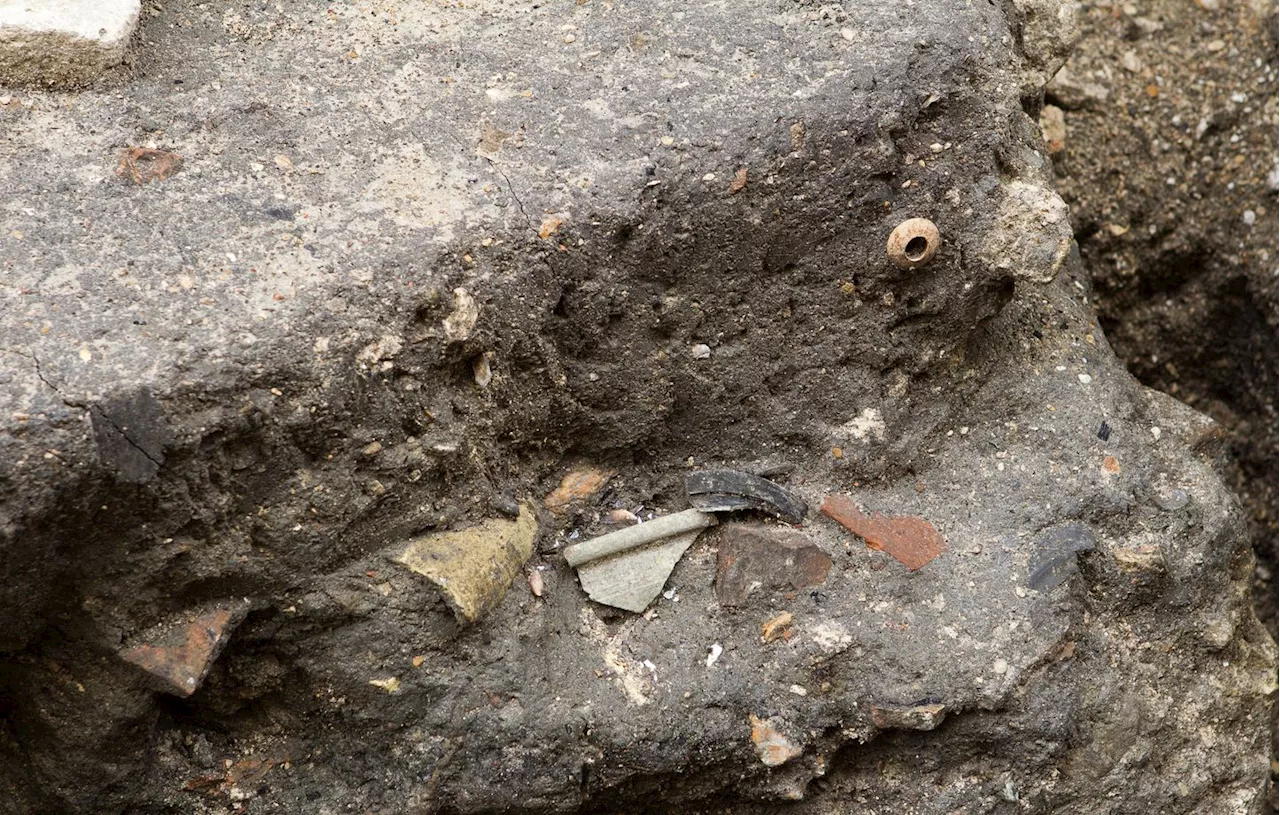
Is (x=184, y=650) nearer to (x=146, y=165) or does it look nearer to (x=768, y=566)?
(x=146, y=165)

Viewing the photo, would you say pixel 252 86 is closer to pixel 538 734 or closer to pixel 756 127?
pixel 756 127

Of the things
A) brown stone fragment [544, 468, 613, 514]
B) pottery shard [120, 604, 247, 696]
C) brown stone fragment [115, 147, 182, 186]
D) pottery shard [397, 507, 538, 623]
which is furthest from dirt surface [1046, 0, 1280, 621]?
pottery shard [120, 604, 247, 696]

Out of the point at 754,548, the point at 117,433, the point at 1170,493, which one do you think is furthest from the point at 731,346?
the point at 117,433

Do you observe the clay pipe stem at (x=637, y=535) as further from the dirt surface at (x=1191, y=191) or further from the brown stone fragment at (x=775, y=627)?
the dirt surface at (x=1191, y=191)

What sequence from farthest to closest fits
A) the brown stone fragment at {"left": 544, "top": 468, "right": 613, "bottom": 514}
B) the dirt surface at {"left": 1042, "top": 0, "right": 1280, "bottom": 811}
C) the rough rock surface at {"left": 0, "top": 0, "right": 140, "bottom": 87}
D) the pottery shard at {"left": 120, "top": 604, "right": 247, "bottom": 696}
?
the dirt surface at {"left": 1042, "top": 0, "right": 1280, "bottom": 811} → the brown stone fragment at {"left": 544, "top": 468, "right": 613, "bottom": 514} → the rough rock surface at {"left": 0, "top": 0, "right": 140, "bottom": 87} → the pottery shard at {"left": 120, "top": 604, "right": 247, "bottom": 696}

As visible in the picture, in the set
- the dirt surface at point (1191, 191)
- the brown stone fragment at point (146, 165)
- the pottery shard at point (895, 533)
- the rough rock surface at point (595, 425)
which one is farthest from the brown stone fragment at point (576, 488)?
the dirt surface at point (1191, 191)

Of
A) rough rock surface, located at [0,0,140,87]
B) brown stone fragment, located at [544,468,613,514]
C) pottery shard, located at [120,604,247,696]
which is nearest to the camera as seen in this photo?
pottery shard, located at [120,604,247,696]

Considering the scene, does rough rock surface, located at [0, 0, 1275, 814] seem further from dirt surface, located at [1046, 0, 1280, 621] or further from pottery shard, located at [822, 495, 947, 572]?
dirt surface, located at [1046, 0, 1280, 621]

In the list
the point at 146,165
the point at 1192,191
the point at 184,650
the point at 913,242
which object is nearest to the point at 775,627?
the point at 913,242
